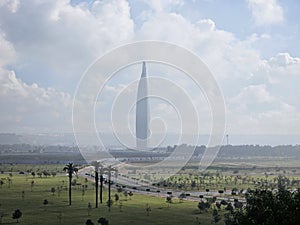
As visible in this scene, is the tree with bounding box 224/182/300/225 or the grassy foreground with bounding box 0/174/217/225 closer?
the tree with bounding box 224/182/300/225

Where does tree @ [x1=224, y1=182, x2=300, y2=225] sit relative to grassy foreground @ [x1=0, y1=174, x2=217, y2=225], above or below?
above

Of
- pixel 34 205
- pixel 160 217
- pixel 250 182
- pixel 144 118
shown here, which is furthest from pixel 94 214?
pixel 144 118

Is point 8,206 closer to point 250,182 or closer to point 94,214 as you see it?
point 94,214

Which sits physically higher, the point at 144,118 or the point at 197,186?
the point at 144,118

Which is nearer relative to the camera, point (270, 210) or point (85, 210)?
point (270, 210)

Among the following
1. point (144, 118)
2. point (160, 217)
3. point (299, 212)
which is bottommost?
point (160, 217)

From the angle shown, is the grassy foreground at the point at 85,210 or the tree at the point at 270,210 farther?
the grassy foreground at the point at 85,210

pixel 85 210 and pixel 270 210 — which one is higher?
pixel 270 210

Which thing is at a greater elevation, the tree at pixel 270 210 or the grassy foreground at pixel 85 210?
the tree at pixel 270 210
